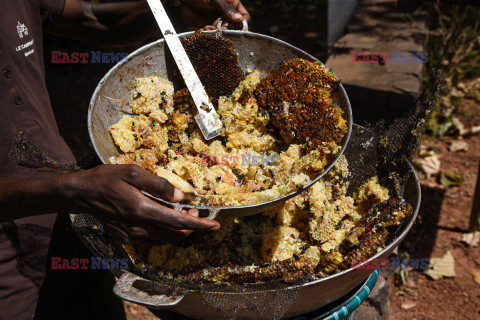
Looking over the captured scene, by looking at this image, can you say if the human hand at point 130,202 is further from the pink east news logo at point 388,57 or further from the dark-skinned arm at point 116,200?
the pink east news logo at point 388,57

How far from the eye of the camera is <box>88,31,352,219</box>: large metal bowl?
175cm

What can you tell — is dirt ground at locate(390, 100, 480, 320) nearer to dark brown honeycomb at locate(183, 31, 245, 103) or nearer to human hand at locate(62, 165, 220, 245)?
dark brown honeycomb at locate(183, 31, 245, 103)

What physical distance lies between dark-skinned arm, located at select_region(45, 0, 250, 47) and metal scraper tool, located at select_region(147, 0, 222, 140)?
1.01 ft

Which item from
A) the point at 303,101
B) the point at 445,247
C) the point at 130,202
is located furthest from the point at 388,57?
the point at 130,202

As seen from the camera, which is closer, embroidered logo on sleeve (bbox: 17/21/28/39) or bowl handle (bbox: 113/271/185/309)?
bowl handle (bbox: 113/271/185/309)

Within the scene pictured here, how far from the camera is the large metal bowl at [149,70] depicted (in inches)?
69.1

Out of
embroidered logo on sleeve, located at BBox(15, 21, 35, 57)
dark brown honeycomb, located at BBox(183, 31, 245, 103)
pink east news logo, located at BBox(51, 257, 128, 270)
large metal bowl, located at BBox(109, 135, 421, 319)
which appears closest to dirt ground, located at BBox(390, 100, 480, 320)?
large metal bowl, located at BBox(109, 135, 421, 319)

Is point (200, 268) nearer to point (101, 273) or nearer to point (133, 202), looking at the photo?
point (133, 202)

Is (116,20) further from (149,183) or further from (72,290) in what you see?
(72,290)

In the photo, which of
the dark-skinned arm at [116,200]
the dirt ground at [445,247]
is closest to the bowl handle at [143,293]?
the dark-skinned arm at [116,200]

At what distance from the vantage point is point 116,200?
1.29 m

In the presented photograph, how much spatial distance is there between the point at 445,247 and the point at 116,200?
3.45 metres

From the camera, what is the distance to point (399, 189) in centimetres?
183

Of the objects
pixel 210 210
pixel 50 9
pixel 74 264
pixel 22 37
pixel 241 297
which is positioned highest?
pixel 50 9
